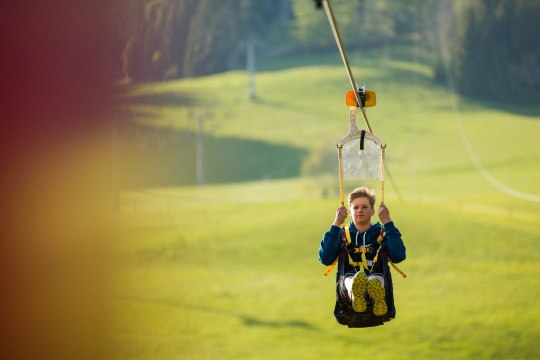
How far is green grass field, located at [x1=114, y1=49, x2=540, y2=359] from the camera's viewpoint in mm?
14086

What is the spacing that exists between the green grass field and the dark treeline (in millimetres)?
321

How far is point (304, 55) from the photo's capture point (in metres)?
18.0

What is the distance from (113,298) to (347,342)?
3.37 m

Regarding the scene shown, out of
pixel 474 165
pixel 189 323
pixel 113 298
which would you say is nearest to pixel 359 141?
pixel 113 298

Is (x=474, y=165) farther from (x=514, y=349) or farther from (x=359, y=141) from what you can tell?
(x=359, y=141)

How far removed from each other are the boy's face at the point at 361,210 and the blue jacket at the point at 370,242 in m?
0.08

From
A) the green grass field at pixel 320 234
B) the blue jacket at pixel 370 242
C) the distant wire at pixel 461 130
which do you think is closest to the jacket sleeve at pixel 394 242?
the blue jacket at pixel 370 242

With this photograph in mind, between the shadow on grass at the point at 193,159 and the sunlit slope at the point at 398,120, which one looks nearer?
the shadow on grass at the point at 193,159

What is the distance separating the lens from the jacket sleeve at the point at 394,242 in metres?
4.64

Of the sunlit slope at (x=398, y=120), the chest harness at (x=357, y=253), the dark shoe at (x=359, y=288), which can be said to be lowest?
the dark shoe at (x=359, y=288)

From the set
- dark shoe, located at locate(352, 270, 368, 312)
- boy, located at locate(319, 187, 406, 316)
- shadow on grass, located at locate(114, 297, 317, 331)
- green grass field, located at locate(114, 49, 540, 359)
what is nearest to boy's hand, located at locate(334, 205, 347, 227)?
boy, located at locate(319, 187, 406, 316)

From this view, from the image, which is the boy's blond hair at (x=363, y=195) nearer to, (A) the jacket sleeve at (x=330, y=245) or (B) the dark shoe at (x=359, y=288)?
(A) the jacket sleeve at (x=330, y=245)

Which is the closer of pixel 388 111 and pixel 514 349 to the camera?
pixel 514 349

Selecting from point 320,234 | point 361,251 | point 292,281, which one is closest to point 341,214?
point 361,251
